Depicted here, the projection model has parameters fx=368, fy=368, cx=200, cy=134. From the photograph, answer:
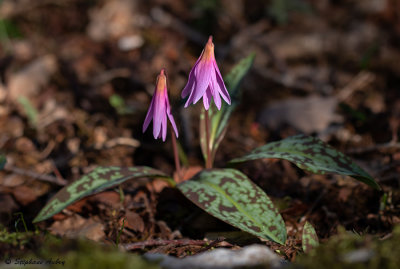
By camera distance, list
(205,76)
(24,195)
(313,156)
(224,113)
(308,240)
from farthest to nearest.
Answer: (224,113) → (24,195) → (313,156) → (205,76) → (308,240)

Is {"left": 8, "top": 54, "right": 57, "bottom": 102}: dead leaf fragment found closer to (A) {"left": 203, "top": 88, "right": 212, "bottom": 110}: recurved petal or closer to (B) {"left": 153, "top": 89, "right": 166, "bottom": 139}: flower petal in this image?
(B) {"left": 153, "top": 89, "right": 166, "bottom": 139}: flower petal

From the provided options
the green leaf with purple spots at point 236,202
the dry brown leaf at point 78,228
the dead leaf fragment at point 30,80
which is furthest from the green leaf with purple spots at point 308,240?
the dead leaf fragment at point 30,80

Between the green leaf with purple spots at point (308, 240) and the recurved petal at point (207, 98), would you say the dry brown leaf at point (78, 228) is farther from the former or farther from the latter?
the green leaf with purple spots at point (308, 240)

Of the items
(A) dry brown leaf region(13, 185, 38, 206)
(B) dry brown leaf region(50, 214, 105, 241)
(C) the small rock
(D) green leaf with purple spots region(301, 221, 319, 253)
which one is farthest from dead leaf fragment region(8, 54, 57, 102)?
(D) green leaf with purple spots region(301, 221, 319, 253)

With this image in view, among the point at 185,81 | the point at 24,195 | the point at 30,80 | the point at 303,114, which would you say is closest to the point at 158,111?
the point at 24,195

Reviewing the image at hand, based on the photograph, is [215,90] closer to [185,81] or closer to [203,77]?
[203,77]

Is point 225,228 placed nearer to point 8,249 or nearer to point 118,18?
point 8,249
